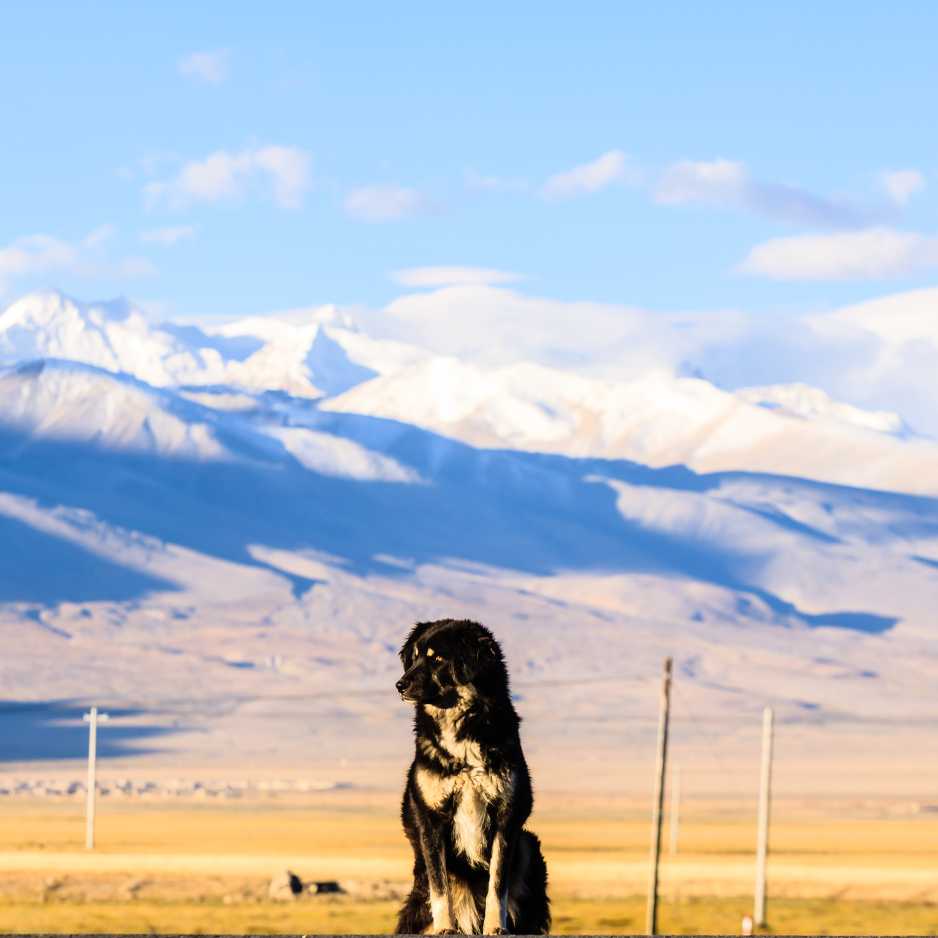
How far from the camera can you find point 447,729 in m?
9.87

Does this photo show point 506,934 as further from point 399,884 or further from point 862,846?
point 862,846

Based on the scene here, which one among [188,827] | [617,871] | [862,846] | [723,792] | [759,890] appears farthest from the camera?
[723,792]

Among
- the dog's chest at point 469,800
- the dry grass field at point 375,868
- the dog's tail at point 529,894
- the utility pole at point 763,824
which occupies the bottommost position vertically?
the dry grass field at point 375,868

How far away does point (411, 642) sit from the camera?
1013cm

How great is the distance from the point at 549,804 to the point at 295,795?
77.6 ft

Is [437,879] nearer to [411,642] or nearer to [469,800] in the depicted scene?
[469,800]

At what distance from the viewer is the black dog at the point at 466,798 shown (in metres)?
9.73

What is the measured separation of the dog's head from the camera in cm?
988

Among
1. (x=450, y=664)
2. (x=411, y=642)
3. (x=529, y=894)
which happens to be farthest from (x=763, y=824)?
(x=450, y=664)

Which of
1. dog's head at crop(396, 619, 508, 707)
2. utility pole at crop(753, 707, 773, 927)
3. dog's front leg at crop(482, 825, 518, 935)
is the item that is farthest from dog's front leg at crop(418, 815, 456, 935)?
utility pole at crop(753, 707, 773, 927)

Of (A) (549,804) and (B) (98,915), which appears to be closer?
(B) (98,915)

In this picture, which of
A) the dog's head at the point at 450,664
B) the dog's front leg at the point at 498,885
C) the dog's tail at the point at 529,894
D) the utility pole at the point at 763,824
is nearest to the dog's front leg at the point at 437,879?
the dog's front leg at the point at 498,885

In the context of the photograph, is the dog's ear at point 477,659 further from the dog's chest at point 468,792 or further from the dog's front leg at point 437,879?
the dog's front leg at point 437,879

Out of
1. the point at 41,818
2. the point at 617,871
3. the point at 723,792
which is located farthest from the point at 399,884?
the point at 723,792
